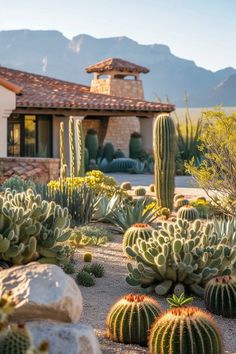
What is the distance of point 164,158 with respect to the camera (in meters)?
14.9

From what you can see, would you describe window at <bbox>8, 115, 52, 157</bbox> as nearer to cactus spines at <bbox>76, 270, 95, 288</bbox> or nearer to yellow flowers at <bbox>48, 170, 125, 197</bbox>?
yellow flowers at <bbox>48, 170, 125, 197</bbox>

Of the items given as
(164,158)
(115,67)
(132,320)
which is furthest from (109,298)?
(115,67)

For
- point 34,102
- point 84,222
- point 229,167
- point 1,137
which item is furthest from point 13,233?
point 34,102

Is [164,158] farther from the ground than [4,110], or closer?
closer

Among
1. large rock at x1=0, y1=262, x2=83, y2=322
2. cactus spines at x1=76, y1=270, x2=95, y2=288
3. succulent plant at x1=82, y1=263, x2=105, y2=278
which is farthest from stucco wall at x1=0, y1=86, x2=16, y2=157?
large rock at x1=0, y1=262, x2=83, y2=322

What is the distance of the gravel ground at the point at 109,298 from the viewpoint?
6.02 m

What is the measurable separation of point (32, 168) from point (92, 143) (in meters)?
12.3

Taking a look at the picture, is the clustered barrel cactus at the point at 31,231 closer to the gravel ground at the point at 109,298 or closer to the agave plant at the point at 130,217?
the gravel ground at the point at 109,298

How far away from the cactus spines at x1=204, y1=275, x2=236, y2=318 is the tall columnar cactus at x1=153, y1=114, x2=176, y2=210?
792cm

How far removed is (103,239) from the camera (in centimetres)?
1075

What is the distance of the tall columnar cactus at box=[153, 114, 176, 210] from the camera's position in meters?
14.8

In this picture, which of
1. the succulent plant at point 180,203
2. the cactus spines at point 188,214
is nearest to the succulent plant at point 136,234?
the cactus spines at point 188,214

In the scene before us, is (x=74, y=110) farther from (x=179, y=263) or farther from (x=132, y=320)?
(x=132, y=320)

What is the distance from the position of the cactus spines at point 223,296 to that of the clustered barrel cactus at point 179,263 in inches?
19.4
